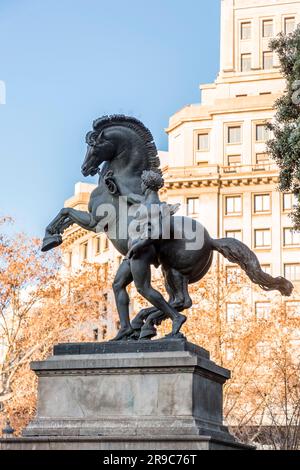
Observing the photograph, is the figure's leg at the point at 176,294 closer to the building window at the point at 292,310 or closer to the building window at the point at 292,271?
the building window at the point at 292,310

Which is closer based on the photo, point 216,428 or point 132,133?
point 216,428

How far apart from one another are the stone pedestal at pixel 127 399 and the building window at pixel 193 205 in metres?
61.4

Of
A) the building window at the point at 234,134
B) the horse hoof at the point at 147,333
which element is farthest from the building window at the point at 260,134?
the horse hoof at the point at 147,333

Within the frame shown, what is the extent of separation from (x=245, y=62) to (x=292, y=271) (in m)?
22.4

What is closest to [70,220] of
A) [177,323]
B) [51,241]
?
[51,241]

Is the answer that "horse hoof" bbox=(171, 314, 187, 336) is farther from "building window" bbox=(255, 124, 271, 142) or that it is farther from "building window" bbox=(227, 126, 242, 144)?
"building window" bbox=(227, 126, 242, 144)

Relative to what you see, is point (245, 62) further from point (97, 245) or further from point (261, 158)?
point (97, 245)

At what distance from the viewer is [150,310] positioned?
1493cm

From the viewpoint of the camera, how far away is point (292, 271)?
73.0 m

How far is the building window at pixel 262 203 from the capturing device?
75.2 meters

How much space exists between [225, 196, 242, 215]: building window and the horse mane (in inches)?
2369
